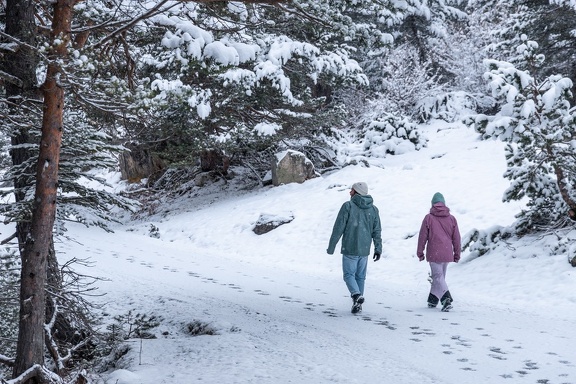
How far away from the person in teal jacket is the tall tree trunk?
431cm

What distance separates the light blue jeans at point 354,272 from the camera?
805 centimetres

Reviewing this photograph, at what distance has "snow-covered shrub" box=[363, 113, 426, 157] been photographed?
2027 cm

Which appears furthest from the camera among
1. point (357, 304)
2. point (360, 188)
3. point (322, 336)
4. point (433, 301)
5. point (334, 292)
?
point (334, 292)

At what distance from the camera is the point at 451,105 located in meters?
25.2

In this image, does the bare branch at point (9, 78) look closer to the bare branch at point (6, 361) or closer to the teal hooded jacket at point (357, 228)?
the bare branch at point (6, 361)

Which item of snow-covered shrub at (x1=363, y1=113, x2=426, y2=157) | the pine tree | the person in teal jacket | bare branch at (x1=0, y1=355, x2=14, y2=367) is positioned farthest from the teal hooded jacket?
snow-covered shrub at (x1=363, y1=113, x2=426, y2=157)

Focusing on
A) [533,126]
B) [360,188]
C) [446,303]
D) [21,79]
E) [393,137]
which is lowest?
[446,303]

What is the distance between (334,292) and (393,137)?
1165cm

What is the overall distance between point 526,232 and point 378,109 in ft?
42.9

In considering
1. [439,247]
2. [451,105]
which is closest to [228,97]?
[439,247]

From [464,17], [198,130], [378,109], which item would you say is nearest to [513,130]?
[198,130]

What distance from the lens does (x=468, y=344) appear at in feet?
20.4

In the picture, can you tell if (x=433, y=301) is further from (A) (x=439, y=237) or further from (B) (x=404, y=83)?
(B) (x=404, y=83)

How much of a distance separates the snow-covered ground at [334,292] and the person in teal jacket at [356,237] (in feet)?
1.47
